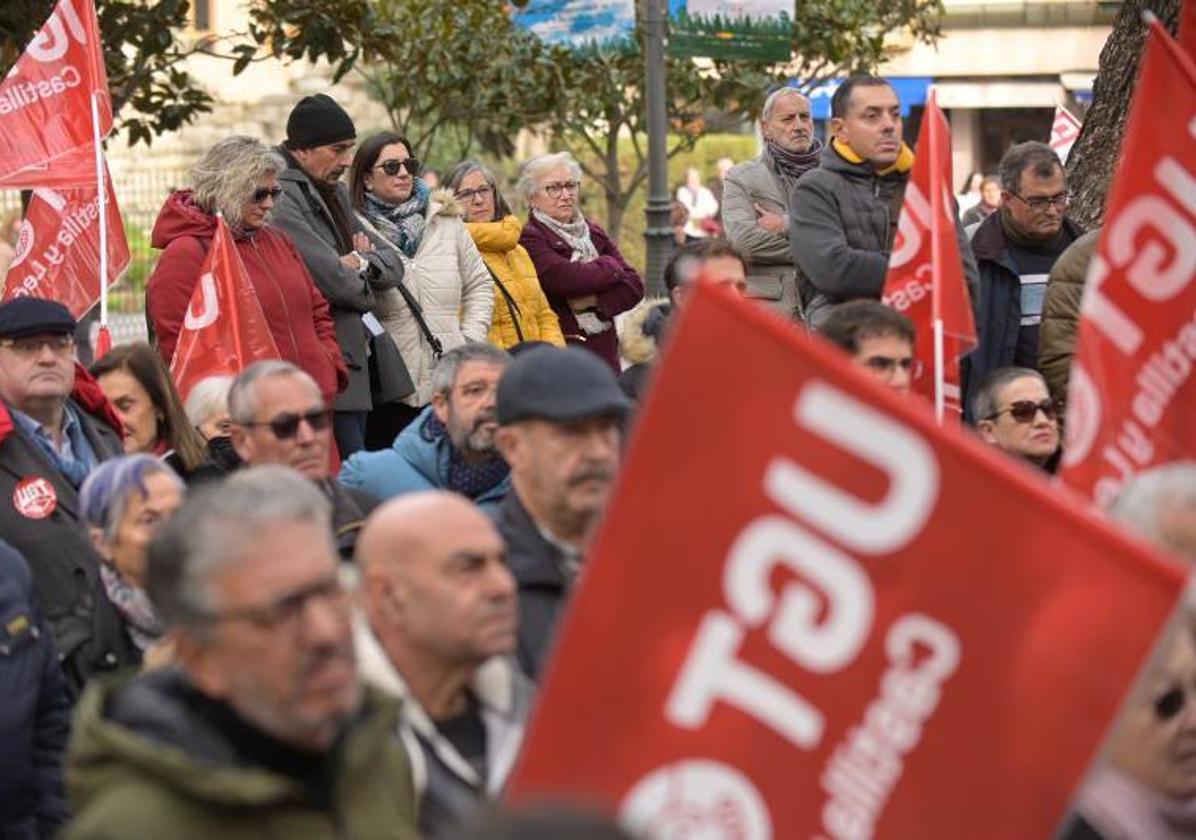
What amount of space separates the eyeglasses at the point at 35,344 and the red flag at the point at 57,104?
117 inches

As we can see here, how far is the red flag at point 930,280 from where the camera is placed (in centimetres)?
820

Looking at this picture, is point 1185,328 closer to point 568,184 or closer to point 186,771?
point 186,771

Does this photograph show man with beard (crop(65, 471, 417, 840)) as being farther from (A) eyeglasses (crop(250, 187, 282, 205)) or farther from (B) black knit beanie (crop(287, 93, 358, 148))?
(B) black knit beanie (crop(287, 93, 358, 148))

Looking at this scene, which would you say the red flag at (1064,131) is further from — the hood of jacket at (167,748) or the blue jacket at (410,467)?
the hood of jacket at (167,748)

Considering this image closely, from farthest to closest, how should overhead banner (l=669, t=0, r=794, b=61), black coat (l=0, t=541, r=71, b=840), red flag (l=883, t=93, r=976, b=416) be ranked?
overhead banner (l=669, t=0, r=794, b=61) < red flag (l=883, t=93, r=976, b=416) < black coat (l=0, t=541, r=71, b=840)

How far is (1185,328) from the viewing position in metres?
5.99

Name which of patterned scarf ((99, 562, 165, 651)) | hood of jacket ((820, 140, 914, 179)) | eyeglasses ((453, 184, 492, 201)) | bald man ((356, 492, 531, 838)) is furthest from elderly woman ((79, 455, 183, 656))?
eyeglasses ((453, 184, 492, 201))

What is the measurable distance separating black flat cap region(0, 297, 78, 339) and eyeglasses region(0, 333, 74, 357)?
0.05 feet

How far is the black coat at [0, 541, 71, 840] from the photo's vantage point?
5.99 metres

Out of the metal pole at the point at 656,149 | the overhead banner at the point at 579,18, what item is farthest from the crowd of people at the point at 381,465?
the overhead banner at the point at 579,18

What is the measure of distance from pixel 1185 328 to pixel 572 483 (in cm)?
147

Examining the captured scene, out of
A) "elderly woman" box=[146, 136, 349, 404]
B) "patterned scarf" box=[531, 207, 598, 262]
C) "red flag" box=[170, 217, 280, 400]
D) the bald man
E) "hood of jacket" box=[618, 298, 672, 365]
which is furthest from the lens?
"patterned scarf" box=[531, 207, 598, 262]

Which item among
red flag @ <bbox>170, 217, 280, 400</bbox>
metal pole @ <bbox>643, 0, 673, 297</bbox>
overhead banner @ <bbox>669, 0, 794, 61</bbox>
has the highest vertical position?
red flag @ <bbox>170, 217, 280, 400</bbox>

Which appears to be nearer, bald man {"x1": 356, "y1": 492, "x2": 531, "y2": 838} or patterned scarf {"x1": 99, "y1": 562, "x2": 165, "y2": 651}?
bald man {"x1": 356, "y1": 492, "x2": 531, "y2": 838}
